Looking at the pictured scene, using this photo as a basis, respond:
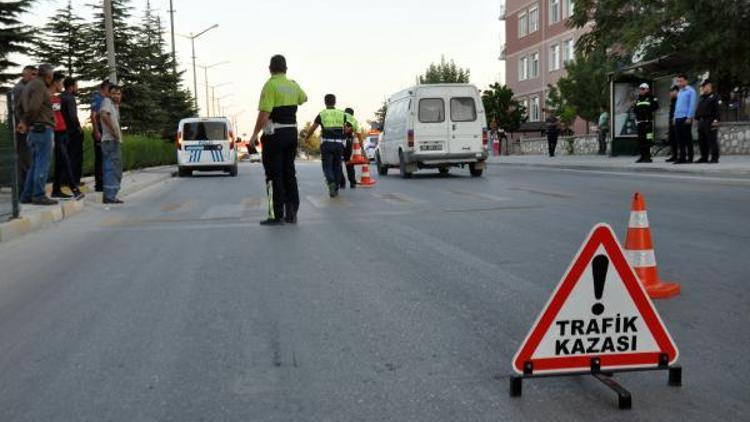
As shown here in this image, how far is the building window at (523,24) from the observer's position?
6062 cm

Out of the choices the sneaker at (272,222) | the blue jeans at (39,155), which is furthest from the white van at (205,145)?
the sneaker at (272,222)

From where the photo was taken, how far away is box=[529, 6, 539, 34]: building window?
191ft

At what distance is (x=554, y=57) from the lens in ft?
183

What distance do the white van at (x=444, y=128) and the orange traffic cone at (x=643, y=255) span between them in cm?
1503

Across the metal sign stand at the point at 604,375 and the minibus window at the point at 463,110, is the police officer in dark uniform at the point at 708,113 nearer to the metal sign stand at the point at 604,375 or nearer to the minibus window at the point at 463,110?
the minibus window at the point at 463,110

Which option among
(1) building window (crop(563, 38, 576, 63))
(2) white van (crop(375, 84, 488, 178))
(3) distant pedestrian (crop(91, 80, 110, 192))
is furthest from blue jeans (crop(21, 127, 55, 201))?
(1) building window (crop(563, 38, 576, 63))

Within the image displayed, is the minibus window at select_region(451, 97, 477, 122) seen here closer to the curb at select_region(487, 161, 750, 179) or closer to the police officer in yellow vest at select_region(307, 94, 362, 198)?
the curb at select_region(487, 161, 750, 179)

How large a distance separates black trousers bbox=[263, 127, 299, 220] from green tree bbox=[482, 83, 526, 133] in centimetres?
4455

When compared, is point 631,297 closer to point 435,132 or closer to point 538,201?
point 538,201

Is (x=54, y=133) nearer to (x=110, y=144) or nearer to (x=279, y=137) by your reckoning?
(x=110, y=144)

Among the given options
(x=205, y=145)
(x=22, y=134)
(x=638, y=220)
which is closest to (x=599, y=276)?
(x=638, y=220)

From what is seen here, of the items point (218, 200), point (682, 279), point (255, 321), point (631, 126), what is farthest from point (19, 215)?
point (631, 126)

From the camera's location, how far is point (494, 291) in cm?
542

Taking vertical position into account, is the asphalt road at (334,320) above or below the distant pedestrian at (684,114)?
below
